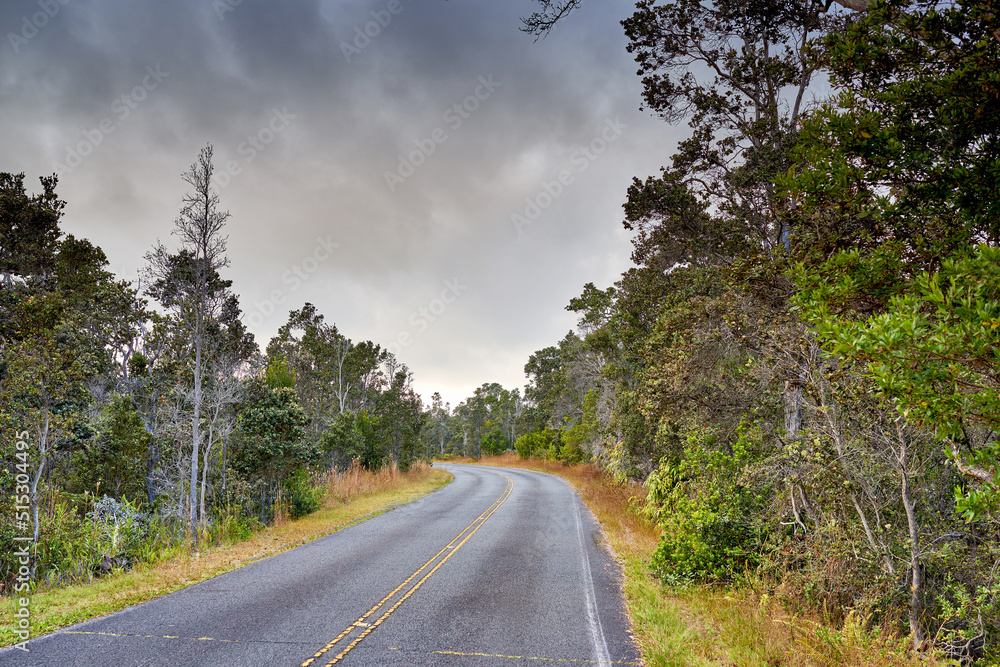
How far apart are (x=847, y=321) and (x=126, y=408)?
19.3 meters

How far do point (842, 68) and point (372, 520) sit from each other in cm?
1499

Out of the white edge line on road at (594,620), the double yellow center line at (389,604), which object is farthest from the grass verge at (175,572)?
the white edge line on road at (594,620)

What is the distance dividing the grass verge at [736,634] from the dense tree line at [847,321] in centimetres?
36

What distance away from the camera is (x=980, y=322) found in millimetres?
2844

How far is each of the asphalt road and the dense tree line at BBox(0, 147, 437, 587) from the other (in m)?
3.81

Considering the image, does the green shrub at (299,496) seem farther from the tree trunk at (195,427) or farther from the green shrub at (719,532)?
the green shrub at (719,532)

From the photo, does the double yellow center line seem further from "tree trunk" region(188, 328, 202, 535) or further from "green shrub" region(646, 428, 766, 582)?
"tree trunk" region(188, 328, 202, 535)

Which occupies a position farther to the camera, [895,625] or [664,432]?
[664,432]

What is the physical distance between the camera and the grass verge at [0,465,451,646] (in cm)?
626

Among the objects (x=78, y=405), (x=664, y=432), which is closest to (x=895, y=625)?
(x=664, y=432)

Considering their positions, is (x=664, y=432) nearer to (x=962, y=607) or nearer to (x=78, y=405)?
(x=962, y=607)

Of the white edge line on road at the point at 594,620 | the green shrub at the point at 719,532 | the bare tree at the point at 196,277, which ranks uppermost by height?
the bare tree at the point at 196,277

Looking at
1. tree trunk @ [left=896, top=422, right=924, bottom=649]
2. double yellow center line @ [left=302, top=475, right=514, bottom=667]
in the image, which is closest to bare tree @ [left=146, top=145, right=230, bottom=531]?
double yellow center line @ [left=302, top=475, right=514, bottom=667]

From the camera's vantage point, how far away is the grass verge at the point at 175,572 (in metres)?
6.26
